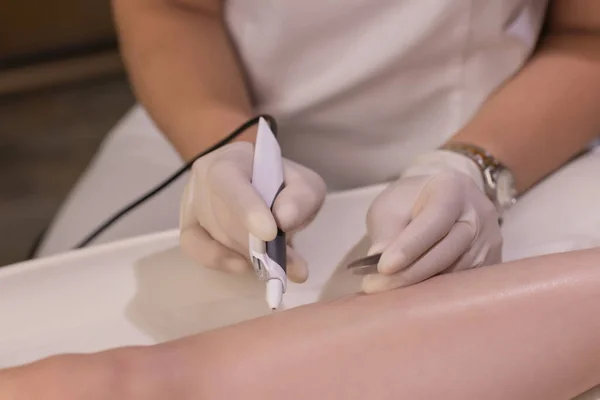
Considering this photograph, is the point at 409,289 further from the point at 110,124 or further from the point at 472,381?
the point at 110,124

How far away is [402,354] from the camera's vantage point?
44 cm

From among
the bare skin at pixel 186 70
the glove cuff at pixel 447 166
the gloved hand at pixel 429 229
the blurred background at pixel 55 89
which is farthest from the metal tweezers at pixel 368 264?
the blurred background at pixel 55 89

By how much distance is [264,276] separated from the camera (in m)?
0.48

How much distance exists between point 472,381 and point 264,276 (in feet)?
0.51

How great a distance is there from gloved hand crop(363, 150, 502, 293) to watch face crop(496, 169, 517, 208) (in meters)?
0.03

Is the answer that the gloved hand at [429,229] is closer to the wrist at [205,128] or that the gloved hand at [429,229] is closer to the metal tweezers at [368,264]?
the metal tweezers at [368,264]

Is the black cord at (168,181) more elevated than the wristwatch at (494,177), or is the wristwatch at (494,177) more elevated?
the black cord at (168,181)

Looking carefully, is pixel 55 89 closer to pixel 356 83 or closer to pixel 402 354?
pixel 356 83

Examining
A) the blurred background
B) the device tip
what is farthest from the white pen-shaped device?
the blurred background

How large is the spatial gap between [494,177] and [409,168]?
8 centimetres

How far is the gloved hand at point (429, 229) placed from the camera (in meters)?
0.47

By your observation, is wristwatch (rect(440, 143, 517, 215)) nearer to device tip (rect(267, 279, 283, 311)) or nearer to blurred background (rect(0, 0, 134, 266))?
device tip (rect(267, 279, 283, 311))

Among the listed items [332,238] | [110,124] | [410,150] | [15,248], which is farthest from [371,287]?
[110,124]

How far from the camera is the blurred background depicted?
5.69ft
